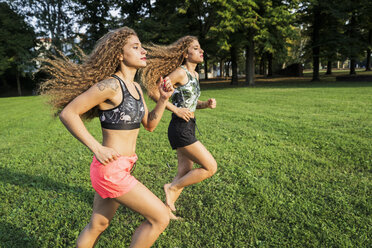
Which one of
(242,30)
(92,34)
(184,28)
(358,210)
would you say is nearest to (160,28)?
(184,28)

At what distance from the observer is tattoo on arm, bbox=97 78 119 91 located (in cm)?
204

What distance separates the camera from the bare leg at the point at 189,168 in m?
3.25

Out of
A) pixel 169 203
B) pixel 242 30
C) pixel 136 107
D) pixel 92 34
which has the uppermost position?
pixel 92 34

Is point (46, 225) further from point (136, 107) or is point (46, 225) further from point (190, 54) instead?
point (190, 54)

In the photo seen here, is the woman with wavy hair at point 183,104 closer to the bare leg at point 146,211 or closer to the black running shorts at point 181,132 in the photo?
the black running shorts at point 181,132

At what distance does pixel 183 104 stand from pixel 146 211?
1.69 meters

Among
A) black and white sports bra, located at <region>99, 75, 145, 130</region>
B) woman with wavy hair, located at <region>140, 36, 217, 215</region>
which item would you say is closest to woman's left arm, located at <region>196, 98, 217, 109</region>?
woman with wavy hair, located at <region>140, 36, 217, 215</region>

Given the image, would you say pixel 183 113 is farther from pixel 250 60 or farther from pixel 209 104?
pixel 250 60

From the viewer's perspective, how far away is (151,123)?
2547 mm

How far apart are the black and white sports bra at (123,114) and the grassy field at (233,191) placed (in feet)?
5.38

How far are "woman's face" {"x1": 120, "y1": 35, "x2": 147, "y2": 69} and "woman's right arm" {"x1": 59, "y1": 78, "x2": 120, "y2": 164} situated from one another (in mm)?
375

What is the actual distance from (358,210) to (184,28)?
27055mm

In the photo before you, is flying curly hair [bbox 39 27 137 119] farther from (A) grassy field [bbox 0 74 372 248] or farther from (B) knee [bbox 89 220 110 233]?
(A) grassy field [bbox 0 74 372 248]

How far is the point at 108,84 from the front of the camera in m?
2.07
